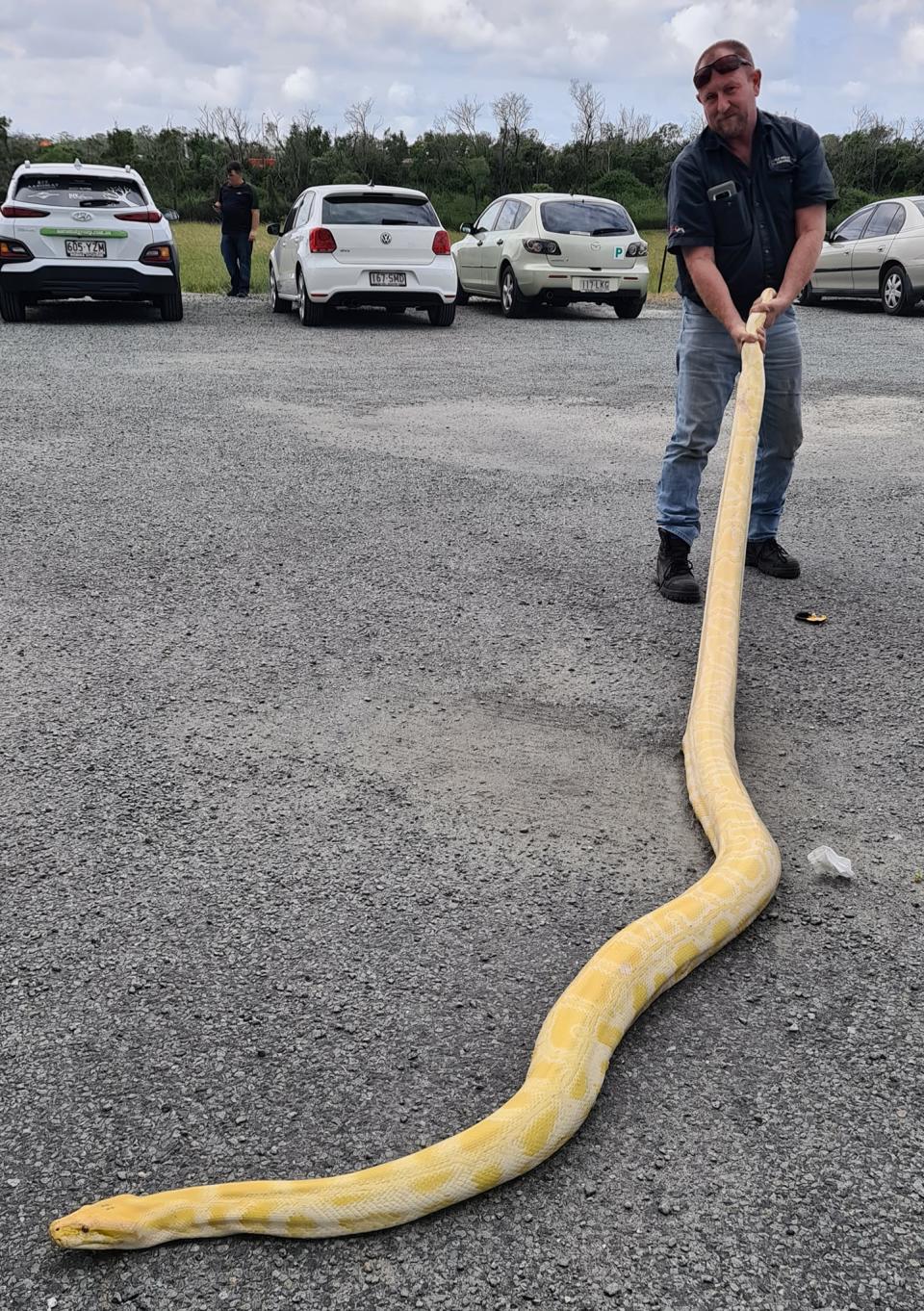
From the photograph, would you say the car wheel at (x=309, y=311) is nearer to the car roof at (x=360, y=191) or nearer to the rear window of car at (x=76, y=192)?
the car roof at (x=360, y=191)

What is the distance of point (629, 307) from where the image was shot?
54.7 ft

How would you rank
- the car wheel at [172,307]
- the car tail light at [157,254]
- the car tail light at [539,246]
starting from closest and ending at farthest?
the car tail light at [157,254] → the car wheel at [172,307] → the car tail light at [539,246]

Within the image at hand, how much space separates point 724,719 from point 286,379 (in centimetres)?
797

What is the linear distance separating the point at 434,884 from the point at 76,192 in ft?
44.0

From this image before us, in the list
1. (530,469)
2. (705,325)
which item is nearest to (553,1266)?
(705,325)

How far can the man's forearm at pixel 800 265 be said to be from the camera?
15.7 feet

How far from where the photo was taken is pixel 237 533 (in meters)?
5.85

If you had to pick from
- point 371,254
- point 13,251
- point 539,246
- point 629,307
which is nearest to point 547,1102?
→ point 371,254

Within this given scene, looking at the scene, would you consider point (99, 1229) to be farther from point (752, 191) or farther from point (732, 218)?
point (752, 191)

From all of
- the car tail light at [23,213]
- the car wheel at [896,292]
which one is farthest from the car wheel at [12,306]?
the car wheel at [896,292]

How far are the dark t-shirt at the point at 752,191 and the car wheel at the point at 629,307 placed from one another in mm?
12109

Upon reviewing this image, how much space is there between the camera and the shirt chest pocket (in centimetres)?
474

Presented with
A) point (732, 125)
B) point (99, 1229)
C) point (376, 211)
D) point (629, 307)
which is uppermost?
point (376, 211)

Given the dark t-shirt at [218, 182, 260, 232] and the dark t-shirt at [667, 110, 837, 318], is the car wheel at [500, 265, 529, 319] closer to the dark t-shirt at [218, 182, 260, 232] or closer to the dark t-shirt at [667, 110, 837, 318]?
the dark t-shirt at [218, 182, 260, 232]
